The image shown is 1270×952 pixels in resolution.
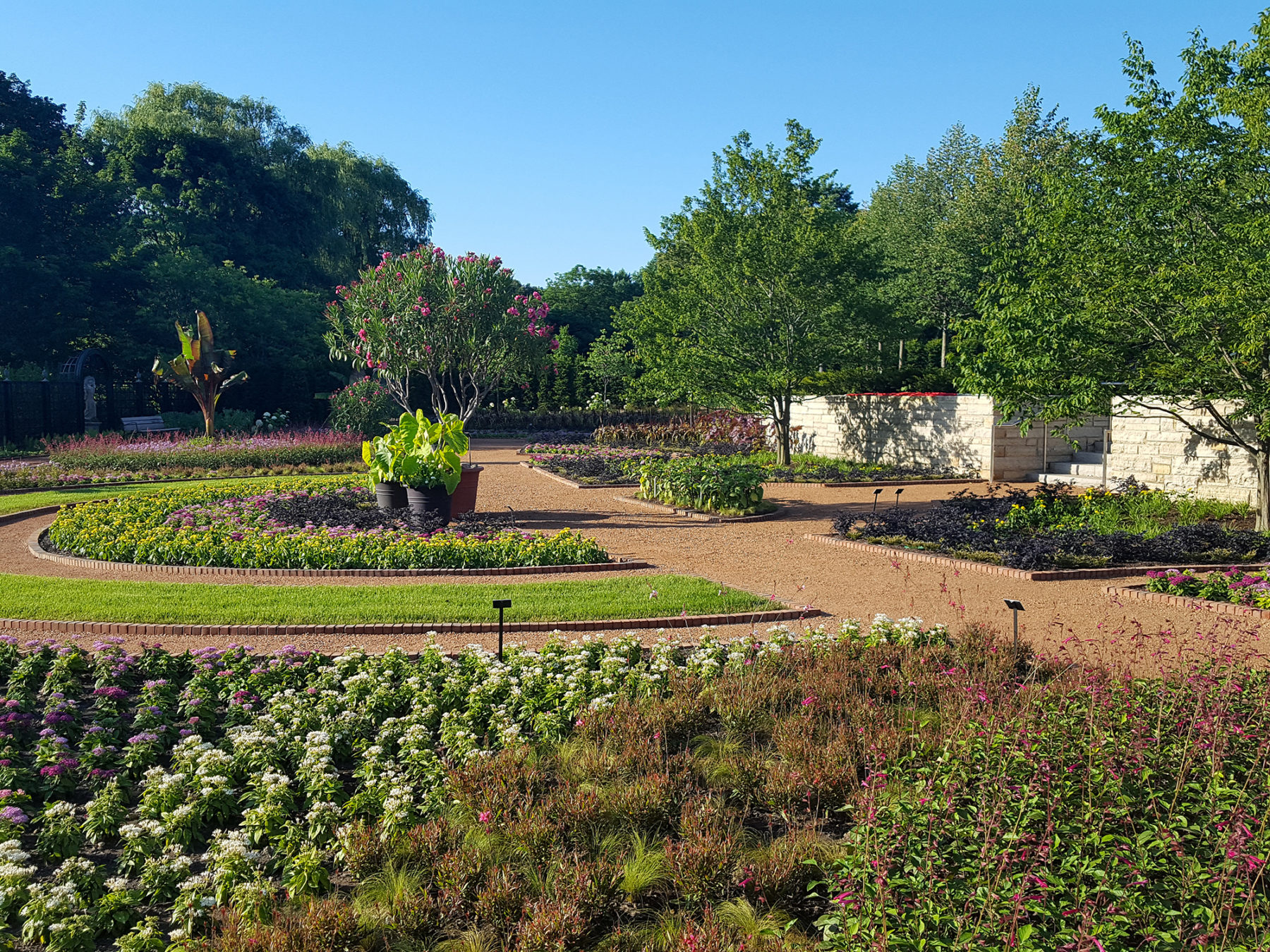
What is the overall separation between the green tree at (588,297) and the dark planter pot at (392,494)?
32856 mm

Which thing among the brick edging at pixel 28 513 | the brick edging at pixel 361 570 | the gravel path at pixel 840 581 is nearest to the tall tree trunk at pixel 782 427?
the gravel path at pixel 840 581

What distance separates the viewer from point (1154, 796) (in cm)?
354

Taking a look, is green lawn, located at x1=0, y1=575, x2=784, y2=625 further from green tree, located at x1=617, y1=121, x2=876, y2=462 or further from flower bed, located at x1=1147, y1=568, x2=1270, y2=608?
green tree, located at x1=617, y1=121, x2=876, y2=462

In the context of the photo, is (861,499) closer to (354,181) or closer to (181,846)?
(181,846)

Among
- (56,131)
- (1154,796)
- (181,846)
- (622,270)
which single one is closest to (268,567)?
(181,846)

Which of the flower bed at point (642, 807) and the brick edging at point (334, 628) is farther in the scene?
the brick edging at point (334, 628)

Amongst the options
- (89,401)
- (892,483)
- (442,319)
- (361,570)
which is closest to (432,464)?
(361,570)

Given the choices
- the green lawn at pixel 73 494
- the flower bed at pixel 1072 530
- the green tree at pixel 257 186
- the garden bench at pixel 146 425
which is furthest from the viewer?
the green tree at pixel 257 186

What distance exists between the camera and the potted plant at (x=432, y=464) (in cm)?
1212

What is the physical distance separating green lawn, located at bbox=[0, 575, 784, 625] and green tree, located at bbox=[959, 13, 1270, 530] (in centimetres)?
588

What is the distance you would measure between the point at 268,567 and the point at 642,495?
7.13m

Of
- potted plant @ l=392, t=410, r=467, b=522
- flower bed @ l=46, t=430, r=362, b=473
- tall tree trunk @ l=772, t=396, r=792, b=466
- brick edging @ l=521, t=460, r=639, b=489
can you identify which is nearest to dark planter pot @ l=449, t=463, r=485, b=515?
potted plant @ l=392, t=410, r=467, b=522

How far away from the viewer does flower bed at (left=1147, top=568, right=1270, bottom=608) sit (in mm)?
7816

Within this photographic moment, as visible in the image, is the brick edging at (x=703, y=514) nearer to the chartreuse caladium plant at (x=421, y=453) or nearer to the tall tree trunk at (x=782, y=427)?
the chartreuse caladium plant at (x=421, y=453)
